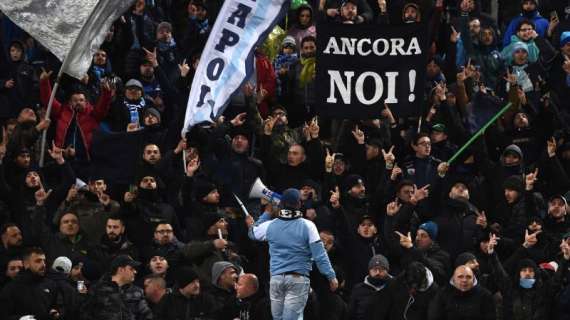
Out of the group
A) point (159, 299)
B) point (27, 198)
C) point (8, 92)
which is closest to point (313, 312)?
point (159, 299)

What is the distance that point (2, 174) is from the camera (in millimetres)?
25266

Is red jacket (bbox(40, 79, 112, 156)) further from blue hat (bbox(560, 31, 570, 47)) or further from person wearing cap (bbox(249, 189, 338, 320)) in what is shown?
blue hat (bbox(560, 31, 570, 47))

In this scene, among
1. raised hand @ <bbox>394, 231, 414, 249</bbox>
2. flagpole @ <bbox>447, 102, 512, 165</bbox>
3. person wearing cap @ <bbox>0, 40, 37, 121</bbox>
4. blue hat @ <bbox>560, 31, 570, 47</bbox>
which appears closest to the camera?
raised hand @ <bbox>394, 231, 414, 249</bbox>

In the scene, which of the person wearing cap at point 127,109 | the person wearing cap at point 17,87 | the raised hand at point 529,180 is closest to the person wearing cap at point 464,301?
the raised hand at point 529,180

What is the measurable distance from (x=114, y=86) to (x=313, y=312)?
4523 millimetres

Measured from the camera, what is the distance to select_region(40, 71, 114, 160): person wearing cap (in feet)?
87.3

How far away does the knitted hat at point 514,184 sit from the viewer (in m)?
25.7

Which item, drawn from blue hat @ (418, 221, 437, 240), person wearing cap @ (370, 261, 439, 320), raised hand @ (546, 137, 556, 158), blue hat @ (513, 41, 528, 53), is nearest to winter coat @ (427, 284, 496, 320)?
person wearing cap @ (370, 261, 439, 320)

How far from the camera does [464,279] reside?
23.6 metres

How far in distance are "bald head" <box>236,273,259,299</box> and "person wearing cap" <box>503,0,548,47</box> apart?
6.58 m

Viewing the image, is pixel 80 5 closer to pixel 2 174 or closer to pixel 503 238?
pixel 2 174

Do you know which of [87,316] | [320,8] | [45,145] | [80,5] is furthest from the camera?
[320,8]

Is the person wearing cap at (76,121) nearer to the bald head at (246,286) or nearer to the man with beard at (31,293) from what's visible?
the man with beard at (31,293)

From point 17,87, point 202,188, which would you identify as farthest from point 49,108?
point 17,87
